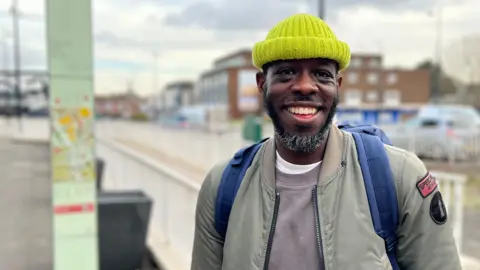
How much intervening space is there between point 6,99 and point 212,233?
20.7m

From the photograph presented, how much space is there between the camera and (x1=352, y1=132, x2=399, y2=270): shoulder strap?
4.32 ft

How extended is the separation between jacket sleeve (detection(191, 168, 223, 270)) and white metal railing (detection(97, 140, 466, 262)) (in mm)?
2454

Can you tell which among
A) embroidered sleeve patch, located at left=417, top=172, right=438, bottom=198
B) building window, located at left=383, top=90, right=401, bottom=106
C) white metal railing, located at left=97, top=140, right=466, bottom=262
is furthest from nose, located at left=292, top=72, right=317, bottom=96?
building window, located at left=383, top=90, right=401, bottom=106

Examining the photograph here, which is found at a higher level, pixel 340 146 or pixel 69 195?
pixel 340 146

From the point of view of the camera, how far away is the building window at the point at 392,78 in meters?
73.8

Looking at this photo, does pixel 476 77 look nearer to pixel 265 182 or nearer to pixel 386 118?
pixel 386 118

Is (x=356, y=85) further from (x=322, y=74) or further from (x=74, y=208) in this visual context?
(x=322, y=74)

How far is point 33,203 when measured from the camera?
363 inches

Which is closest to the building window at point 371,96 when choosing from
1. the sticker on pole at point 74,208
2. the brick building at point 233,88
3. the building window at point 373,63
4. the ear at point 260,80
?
the building window at point 373,63

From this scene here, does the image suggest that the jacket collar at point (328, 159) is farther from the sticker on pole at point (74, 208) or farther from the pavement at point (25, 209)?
the pavement at point (25, 209)

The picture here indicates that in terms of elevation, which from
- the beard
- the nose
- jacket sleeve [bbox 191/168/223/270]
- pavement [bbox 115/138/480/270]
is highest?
the nose

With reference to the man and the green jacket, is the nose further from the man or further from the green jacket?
the green jacket

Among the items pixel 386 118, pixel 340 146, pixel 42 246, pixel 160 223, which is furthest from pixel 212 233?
pixel 386 118

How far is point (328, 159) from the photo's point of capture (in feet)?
4.63
